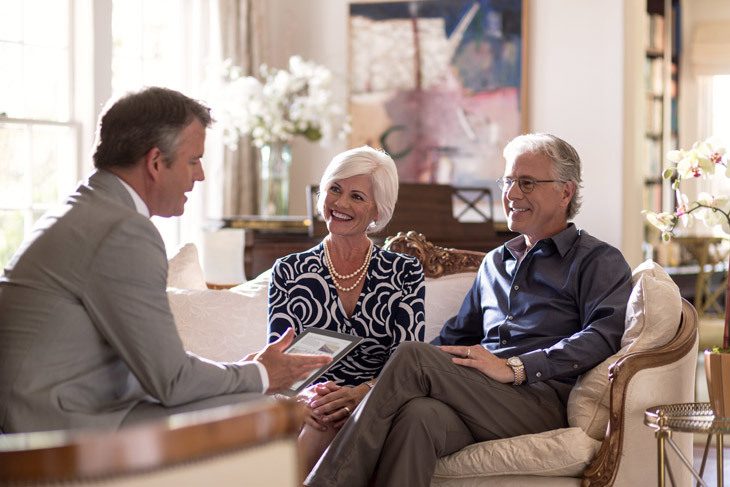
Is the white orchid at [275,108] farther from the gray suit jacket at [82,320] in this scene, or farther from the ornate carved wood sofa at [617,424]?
the gray suit jacket at [82,320]

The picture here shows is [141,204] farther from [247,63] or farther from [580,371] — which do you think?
[247,63]

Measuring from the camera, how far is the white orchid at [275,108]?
6414mm

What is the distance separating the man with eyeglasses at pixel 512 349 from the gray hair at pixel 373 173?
37 centimetres

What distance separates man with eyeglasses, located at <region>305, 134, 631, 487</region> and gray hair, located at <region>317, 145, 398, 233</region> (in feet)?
1.20

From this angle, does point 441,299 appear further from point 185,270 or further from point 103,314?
point 103,314

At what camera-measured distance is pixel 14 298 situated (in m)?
1.93

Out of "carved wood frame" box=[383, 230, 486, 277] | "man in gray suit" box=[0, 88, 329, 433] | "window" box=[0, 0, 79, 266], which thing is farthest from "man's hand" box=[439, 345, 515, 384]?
"window" box=[0, 0, 79, 266]

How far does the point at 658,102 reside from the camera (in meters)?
9.50

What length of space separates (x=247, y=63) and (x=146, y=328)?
5536mm

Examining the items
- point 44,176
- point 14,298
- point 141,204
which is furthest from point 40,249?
point 44,176

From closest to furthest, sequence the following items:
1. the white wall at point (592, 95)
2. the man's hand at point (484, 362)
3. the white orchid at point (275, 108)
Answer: the man's hand at point (484, 362) < the white orchid at point (275, 108) < the white wall at point (592, 95)

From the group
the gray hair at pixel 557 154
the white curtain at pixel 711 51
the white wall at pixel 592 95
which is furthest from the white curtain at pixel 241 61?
the white curtain at pixel 711 51

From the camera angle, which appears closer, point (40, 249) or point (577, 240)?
point (40, 249)

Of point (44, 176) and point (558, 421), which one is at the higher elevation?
point (44, 176)
